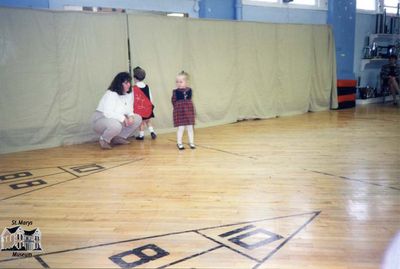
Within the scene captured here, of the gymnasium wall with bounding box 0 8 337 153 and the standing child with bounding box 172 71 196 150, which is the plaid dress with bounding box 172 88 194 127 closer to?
the standing child with bounding box 172 71 196 150

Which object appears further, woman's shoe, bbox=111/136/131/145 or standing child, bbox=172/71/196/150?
woman's shoe, bbox=111/136/131/145

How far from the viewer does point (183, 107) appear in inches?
192

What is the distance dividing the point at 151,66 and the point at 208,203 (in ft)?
11.9

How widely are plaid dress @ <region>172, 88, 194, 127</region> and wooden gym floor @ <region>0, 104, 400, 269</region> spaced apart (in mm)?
419

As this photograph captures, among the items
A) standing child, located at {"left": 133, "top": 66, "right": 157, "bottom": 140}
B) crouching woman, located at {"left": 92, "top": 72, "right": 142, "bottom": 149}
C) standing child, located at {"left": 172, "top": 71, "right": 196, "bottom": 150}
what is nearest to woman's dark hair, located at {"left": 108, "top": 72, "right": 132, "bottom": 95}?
crouching woman, located at {"left": 92, "top": 72, "right": 142, "bottom": 149}

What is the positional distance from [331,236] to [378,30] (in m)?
9.15

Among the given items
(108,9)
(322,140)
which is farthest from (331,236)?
(108,9)

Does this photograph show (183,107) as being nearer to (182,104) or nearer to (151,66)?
(182,104)

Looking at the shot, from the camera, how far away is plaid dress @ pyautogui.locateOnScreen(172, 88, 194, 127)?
16.0 feet

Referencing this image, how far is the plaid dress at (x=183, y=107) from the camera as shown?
16.0 feet

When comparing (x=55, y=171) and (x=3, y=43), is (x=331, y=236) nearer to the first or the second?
(x=55, y=171)

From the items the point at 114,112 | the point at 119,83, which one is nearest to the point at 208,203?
the point at 114,112

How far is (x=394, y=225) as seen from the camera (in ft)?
8.56

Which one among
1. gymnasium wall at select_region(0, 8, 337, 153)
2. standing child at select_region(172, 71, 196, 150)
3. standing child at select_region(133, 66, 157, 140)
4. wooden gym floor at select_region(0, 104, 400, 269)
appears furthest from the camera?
standing child at select_region(133, 66, 157, 140)
